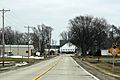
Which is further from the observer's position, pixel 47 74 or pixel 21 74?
pixel 47 74

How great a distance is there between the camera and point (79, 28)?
120m

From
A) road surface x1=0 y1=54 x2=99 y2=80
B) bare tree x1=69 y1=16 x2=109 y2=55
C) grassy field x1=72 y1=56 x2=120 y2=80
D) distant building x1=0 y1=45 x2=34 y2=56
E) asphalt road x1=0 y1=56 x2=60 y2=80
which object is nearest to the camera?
asphalt road x1=0 y1=56 x2=60 y2=80

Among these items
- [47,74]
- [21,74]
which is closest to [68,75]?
[47,74]

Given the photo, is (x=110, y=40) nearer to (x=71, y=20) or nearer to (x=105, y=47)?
(x=105, y=47)

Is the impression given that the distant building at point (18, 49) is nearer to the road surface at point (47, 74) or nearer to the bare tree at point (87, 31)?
the bare tree at point (87, 31)

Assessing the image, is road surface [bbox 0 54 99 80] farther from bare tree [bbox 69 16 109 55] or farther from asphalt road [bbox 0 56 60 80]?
bare tree [bbox 69 16 109 55]

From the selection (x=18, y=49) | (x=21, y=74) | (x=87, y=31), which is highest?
(x=87, y=31)

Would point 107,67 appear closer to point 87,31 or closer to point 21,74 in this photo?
point 21,74

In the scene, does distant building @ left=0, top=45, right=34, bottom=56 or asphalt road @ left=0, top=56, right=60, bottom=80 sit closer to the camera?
asphalt road @ left=0, top=56, right=60, bottom=80

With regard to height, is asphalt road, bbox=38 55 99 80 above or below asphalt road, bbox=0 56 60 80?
below

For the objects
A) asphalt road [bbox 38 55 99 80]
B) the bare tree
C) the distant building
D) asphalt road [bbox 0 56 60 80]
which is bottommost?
asphalt road [bbox 38 55 99 80]

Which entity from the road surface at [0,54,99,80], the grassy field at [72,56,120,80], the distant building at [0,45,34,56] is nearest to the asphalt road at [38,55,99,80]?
the road surface at [0,54,99,80]

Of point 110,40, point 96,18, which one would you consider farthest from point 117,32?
point 96,18

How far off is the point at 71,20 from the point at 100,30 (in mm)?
11252
